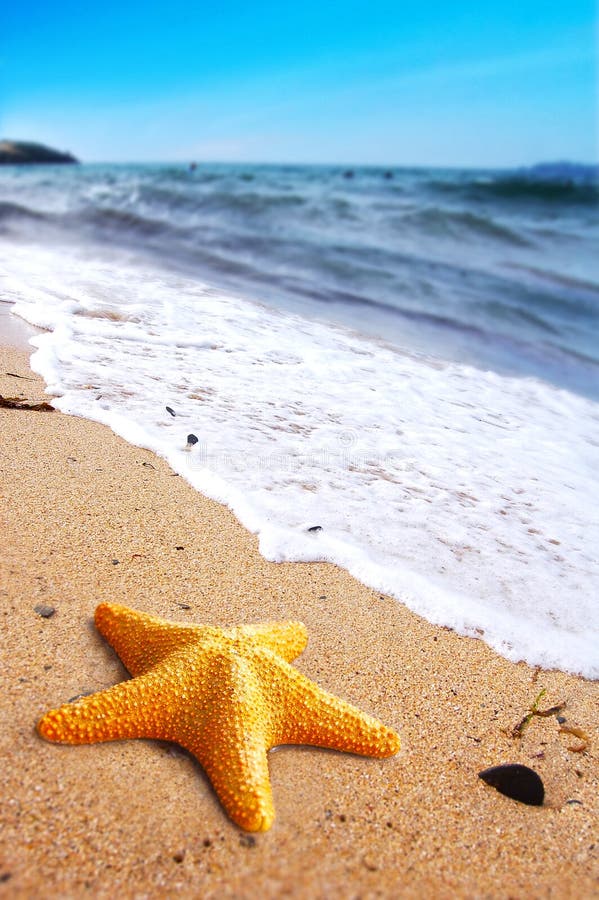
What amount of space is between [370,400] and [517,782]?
3634 millimetres

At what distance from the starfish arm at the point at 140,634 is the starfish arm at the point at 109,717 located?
7.4 inches

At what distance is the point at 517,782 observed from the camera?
2.18m

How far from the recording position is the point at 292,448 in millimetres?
4367

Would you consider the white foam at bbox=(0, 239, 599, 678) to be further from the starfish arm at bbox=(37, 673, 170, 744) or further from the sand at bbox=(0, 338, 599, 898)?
the starfish arm at bbox=(37, 673, 170, 744)

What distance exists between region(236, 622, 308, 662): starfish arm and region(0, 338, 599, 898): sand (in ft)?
0.49

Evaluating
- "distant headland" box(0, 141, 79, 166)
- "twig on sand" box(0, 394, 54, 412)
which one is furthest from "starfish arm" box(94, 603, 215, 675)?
"distant headland" box(0, 141, 79, 166)

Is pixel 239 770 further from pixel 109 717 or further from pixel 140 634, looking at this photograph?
pixel 140 634

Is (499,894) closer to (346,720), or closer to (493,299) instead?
(346,720)

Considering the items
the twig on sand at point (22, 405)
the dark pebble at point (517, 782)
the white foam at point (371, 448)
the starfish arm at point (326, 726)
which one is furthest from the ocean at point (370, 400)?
the starfish arm at point (326, 726)

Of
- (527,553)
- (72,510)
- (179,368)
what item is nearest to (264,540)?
(72,510)

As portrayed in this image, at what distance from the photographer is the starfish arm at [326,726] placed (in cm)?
208

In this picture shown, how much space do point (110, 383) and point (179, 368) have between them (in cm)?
74

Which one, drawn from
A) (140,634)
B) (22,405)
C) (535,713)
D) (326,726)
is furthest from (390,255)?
(326,726)

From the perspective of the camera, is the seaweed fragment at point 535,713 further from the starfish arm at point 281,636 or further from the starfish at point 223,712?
the starfish arm at point 281,636
